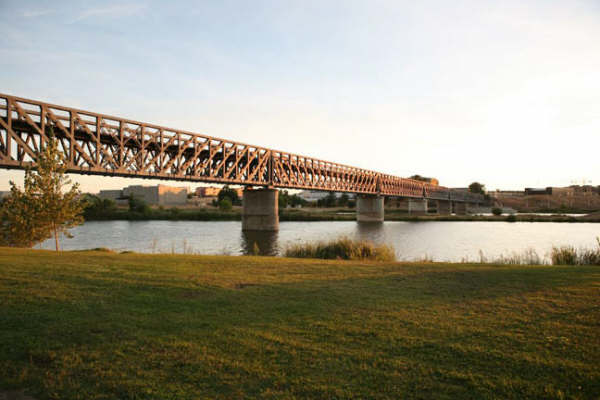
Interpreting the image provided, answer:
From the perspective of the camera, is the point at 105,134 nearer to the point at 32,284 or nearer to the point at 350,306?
the point at 32,284

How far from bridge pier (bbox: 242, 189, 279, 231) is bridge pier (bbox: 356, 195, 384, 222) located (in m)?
36.8

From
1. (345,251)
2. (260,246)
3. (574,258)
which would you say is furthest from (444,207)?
(345,251)

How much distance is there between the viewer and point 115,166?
129 feet

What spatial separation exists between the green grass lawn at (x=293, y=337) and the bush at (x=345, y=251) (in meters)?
8.40

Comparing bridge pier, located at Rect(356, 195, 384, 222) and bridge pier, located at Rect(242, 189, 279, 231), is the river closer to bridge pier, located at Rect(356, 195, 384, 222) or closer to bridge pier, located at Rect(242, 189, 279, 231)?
bridge pier, located at Rect(242, 189, 279, 231)

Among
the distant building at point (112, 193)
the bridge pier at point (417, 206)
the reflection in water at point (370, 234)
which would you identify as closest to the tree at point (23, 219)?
the reflection in water at point (370, 234)

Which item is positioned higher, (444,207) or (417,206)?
(417,206)

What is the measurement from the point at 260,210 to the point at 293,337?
53943 mm

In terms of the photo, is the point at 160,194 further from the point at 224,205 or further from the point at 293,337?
the point at 293,337

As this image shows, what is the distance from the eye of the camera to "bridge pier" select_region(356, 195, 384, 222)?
3666 inches

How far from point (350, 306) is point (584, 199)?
20716 centimetres

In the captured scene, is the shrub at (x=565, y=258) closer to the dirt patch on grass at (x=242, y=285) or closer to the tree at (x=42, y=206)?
the dirt patch on grass at (x=242, y=285)

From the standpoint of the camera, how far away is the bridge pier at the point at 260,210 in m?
57.6

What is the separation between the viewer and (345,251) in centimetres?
2023
